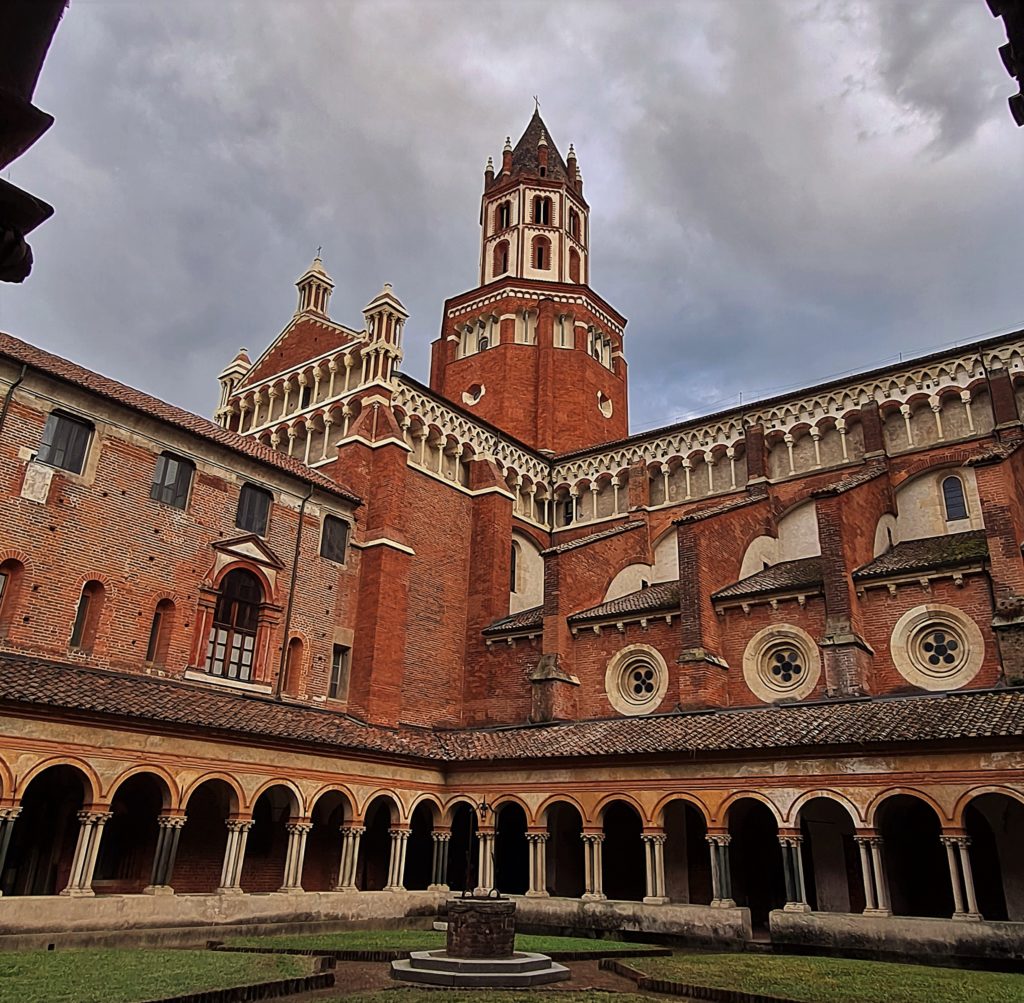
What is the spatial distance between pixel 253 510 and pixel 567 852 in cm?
1363

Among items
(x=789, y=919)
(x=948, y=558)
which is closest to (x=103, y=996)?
(x=789, y=919)

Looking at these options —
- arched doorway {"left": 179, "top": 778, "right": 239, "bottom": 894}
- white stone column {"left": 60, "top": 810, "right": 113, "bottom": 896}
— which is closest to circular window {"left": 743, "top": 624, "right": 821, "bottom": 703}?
arched doorway {"left": 179, "top": 778, "right": 239, "bottom": 894}

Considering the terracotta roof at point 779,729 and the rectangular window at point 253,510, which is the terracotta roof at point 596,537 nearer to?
the terracotta roof at point 779,729

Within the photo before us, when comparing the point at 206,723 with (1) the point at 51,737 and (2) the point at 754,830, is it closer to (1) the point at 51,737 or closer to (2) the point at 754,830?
(1) the point at 51,737

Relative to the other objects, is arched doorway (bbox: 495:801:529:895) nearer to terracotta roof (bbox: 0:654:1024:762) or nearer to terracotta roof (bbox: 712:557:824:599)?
terracotta roof (bbox: 0:654:1024:762)

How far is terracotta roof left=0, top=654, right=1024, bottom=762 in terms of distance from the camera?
17312 mm

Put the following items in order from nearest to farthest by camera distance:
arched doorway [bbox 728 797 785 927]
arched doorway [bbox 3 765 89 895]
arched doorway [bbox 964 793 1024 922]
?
1. arched doorway [bbox 964 793 1024 922]
2. arched doorway [bbox 3 765 89 895]
3. arched doorway [bbox 728 797 785 927]

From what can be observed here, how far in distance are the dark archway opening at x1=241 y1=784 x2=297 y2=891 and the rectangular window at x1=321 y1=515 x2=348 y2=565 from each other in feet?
24.7

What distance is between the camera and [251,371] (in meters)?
35.7

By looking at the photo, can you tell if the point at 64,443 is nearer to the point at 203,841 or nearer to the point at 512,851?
the point at 203,841

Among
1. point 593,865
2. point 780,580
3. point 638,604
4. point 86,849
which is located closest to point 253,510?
point 86,849

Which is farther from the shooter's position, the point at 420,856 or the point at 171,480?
the point at 420,856

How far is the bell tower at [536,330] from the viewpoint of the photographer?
39.9 m

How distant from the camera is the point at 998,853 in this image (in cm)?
1933
